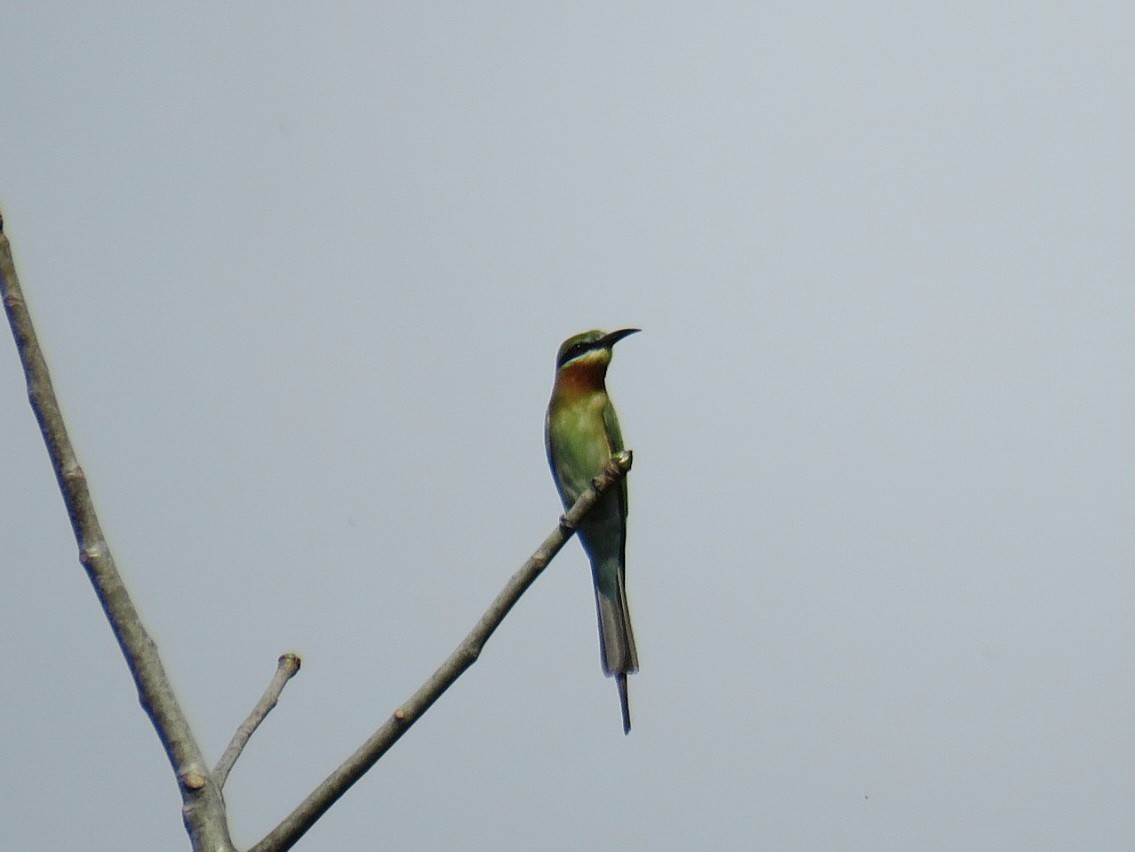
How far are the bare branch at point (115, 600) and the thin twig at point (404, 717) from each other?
0.08 metres

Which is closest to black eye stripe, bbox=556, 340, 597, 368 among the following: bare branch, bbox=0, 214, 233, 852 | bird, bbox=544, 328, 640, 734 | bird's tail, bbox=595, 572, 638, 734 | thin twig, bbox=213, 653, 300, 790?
bird, bbox=544, 328, 640, 734

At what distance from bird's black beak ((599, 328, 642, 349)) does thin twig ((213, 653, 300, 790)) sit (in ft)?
5.68

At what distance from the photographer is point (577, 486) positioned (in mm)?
3172

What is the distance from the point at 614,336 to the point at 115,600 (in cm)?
204

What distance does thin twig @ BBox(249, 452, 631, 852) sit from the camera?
1.30 metres

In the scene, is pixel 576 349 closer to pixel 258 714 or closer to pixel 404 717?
pixel 258 714

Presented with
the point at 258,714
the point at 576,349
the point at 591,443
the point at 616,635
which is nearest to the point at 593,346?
the point at 576,349

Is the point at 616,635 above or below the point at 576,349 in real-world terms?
below

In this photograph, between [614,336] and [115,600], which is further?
[614,336]

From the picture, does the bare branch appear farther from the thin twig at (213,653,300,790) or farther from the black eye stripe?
the black eye stripe

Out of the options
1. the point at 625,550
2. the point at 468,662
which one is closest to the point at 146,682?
the point at 468,662

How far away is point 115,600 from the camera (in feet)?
4.39

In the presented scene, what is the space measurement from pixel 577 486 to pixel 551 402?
28 centimetres

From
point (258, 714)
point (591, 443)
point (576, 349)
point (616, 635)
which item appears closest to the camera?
point (258, 714)
